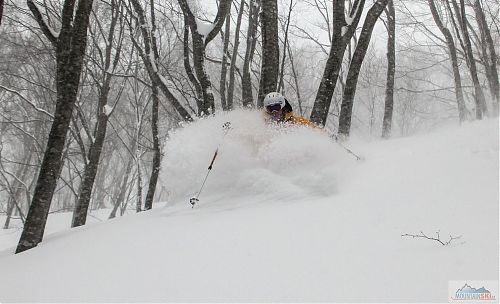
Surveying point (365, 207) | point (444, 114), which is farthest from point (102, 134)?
point (444, 114)

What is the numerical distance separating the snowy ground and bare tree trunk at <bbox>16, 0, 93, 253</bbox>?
57cm

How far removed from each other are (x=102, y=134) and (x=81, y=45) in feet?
12.5

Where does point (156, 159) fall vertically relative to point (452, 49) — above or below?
below

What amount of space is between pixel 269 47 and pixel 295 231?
12.4 feet

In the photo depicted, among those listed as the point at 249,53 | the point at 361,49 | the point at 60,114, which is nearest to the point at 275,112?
the point at 361,49

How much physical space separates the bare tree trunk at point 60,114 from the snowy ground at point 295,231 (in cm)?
57

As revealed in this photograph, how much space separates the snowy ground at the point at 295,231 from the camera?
2.67m

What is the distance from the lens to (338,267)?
2.81 m

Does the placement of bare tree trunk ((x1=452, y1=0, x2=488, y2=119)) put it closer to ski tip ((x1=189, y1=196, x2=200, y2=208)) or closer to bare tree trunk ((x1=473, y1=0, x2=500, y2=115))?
bare tree trunk ((x1=473, y1=0, x2=500, y2=115))

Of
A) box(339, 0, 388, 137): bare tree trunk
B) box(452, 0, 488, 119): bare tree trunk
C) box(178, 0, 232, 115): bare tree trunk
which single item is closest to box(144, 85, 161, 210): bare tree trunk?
box(178, 0, 232, 115): bare tree trunk

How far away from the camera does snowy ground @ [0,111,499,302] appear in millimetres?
2672

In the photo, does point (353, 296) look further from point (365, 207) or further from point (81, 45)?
point (81, 45)

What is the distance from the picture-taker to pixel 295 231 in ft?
11.8

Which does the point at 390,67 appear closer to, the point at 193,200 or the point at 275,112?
the point at 275,112
